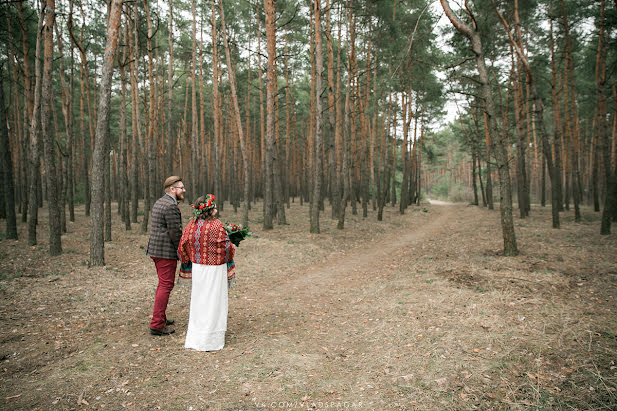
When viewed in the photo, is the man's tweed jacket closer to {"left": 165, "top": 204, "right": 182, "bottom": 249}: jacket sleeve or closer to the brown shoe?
{"left": 165, "top": 204, "right": 182, "bottom": 249}: jacket sleeve

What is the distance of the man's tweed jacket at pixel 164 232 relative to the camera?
4164 millimetres

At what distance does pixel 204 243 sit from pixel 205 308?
0.82 meters

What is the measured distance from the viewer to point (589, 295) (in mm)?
5352

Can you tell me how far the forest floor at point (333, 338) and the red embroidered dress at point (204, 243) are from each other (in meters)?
0.46

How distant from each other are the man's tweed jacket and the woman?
190 mm

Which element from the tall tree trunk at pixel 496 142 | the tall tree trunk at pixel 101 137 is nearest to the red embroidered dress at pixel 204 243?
the tall tree trunk at pixel 101 137

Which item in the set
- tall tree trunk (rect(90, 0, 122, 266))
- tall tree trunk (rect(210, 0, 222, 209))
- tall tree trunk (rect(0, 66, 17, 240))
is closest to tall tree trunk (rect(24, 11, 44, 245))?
tall tree trunk (rect(0, 66, 17, 240))

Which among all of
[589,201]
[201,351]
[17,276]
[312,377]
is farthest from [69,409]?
[589,201]

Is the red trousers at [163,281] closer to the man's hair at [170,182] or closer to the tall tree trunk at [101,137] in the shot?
the man's hair at [170,182]

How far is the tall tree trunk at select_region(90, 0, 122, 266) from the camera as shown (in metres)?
7.44

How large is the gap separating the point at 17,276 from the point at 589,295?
10.8m

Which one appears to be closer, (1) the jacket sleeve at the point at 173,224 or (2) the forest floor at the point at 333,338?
(2) the forest floor at the point at 333,338

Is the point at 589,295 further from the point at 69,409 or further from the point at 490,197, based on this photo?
the point at 490,197

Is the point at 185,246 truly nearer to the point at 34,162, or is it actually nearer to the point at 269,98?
the point at 34,162
